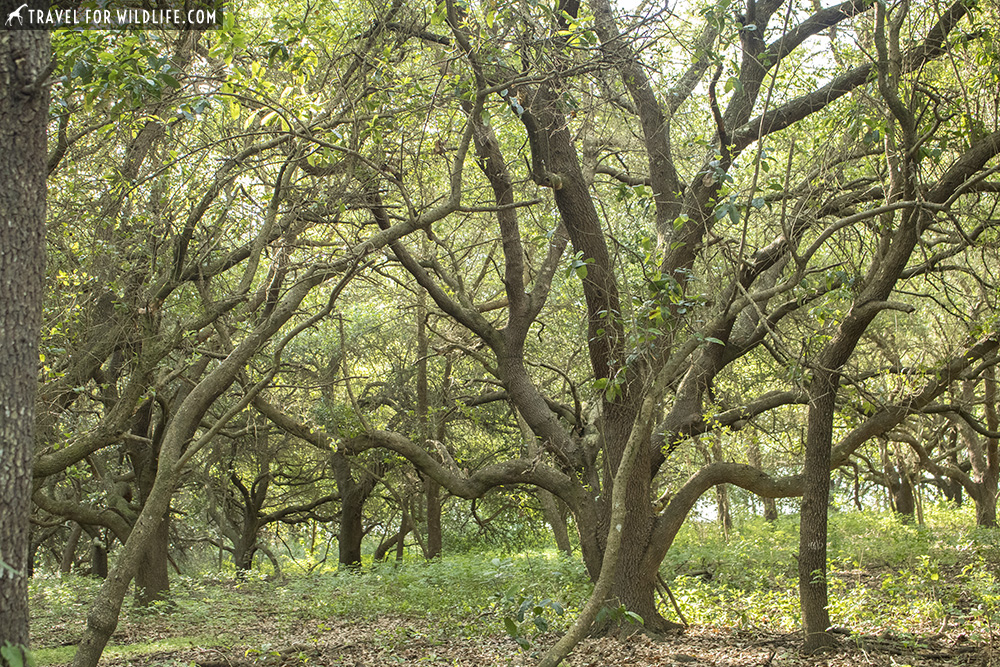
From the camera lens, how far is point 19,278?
347 cm

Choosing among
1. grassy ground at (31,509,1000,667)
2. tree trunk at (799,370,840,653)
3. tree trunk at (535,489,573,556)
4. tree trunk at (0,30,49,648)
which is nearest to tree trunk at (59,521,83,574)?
grassy ground at (31,509,1000,667)

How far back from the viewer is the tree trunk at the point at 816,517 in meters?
6.05

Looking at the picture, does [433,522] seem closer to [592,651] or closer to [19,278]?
[592,651]

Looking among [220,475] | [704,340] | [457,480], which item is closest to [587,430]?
[457,480]

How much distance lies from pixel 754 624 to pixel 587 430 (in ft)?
9.07

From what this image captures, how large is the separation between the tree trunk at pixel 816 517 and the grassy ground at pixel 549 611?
28 centimetres

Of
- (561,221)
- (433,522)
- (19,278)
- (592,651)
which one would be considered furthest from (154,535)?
(19,278)

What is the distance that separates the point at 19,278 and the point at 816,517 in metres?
6.00

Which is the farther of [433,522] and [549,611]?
[433,522]

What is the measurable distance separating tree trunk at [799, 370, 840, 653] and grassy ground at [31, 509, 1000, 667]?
28 cm

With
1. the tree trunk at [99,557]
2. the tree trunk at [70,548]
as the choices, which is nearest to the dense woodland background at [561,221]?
the tree trunk at [99,557]

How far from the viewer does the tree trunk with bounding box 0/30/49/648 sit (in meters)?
3.28

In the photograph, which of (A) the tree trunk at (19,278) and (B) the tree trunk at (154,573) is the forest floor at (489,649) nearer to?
(B) the tree trunk at (154,573)

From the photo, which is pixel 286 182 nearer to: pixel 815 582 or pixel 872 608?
pixel 815 582
